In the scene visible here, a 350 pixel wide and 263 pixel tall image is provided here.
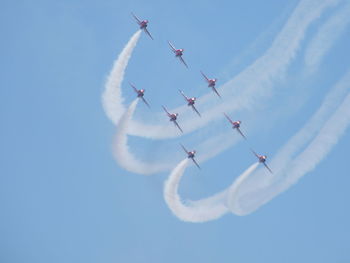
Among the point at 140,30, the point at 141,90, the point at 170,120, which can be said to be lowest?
the point at 170,120

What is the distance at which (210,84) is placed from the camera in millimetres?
58719

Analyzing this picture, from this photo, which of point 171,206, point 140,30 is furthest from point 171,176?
point 140,30

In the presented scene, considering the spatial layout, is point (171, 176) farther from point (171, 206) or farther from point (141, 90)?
point (141, 90)

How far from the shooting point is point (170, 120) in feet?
188

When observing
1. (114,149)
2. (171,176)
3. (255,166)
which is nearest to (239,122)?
(255,166)

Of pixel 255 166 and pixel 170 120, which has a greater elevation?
pixel 170 120

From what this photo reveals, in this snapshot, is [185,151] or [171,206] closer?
[171,206]

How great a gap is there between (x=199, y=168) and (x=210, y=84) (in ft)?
30.5

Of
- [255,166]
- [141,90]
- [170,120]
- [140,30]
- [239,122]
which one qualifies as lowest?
[255,166]

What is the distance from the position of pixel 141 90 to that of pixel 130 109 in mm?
3691

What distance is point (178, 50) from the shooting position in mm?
59406

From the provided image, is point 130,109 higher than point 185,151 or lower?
higher

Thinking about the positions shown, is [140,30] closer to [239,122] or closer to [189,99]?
[189,99]

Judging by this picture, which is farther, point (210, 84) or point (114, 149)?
point (210, 84)
